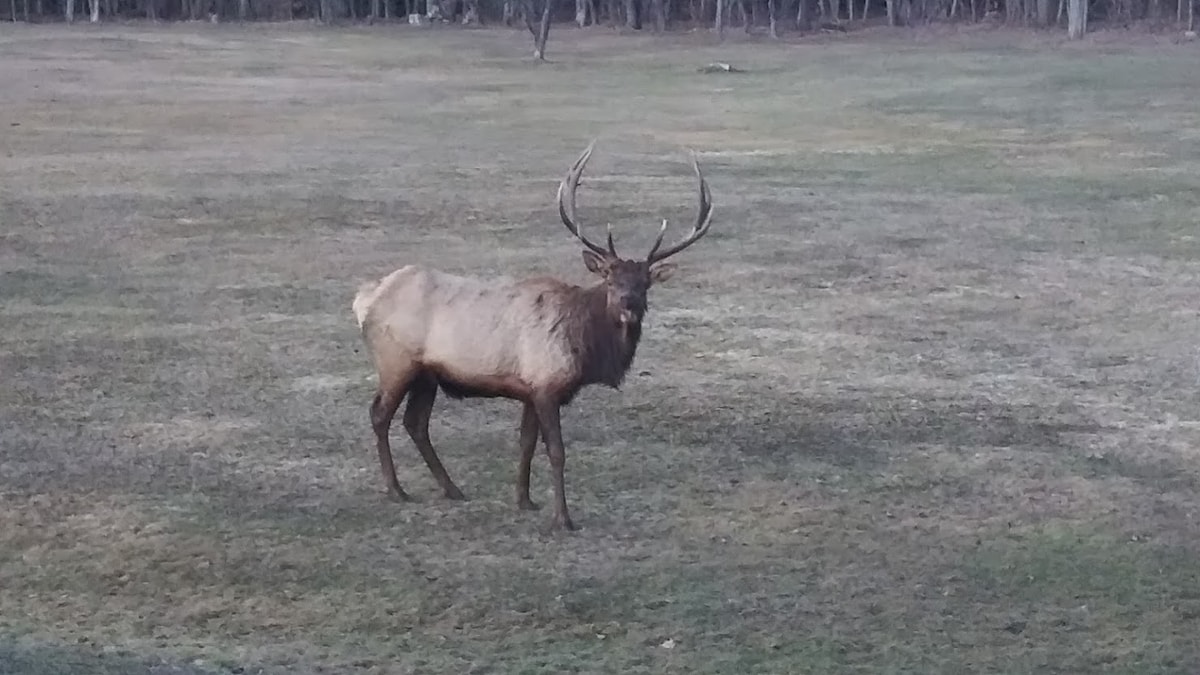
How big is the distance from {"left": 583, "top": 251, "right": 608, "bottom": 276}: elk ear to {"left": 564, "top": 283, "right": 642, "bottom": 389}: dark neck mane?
0.29ft

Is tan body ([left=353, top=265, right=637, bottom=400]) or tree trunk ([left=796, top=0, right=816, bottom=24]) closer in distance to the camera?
tan body ([left=353, top=265, right=637, bottom=400])

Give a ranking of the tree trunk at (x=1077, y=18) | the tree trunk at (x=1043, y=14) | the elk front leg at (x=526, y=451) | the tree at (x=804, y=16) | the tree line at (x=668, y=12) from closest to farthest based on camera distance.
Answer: the elk front leg at (x=526, y=451), the tree trunk at (x=1077, y=18), the tree trunk at (x=1043, y=14), the tree line at (x=668, y=12), the tree at (x=804, y=16)

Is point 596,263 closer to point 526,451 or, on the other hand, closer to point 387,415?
point 526,451

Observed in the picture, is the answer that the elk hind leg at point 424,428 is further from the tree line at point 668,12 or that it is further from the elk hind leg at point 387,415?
the tree line at point 668,12

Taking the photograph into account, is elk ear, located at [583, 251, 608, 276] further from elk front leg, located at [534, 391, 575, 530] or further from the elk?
elk front leg, located at [534, 391, 575, 530]

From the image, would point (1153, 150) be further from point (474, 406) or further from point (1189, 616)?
point (1189, 616)

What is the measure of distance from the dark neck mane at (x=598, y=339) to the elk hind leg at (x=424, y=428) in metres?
0.73

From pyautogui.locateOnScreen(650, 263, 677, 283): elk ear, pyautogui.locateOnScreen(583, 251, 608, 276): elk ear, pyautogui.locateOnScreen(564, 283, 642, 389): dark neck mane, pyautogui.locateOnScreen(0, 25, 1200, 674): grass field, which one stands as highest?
pyautogui.locateOnScreen(583, 251, 608, 276): elk ear

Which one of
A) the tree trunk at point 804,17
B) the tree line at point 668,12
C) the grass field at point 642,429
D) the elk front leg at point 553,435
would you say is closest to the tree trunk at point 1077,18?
the tree line at point 668,12

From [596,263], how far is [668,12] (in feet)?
180

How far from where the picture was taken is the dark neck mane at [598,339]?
7297mm

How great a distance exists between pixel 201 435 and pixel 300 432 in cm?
45

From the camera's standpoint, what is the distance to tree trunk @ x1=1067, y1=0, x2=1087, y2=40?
51938 mm

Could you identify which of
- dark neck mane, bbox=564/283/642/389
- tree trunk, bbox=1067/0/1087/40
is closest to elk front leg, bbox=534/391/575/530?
dark neck mane, bbox=564/283/642/389
